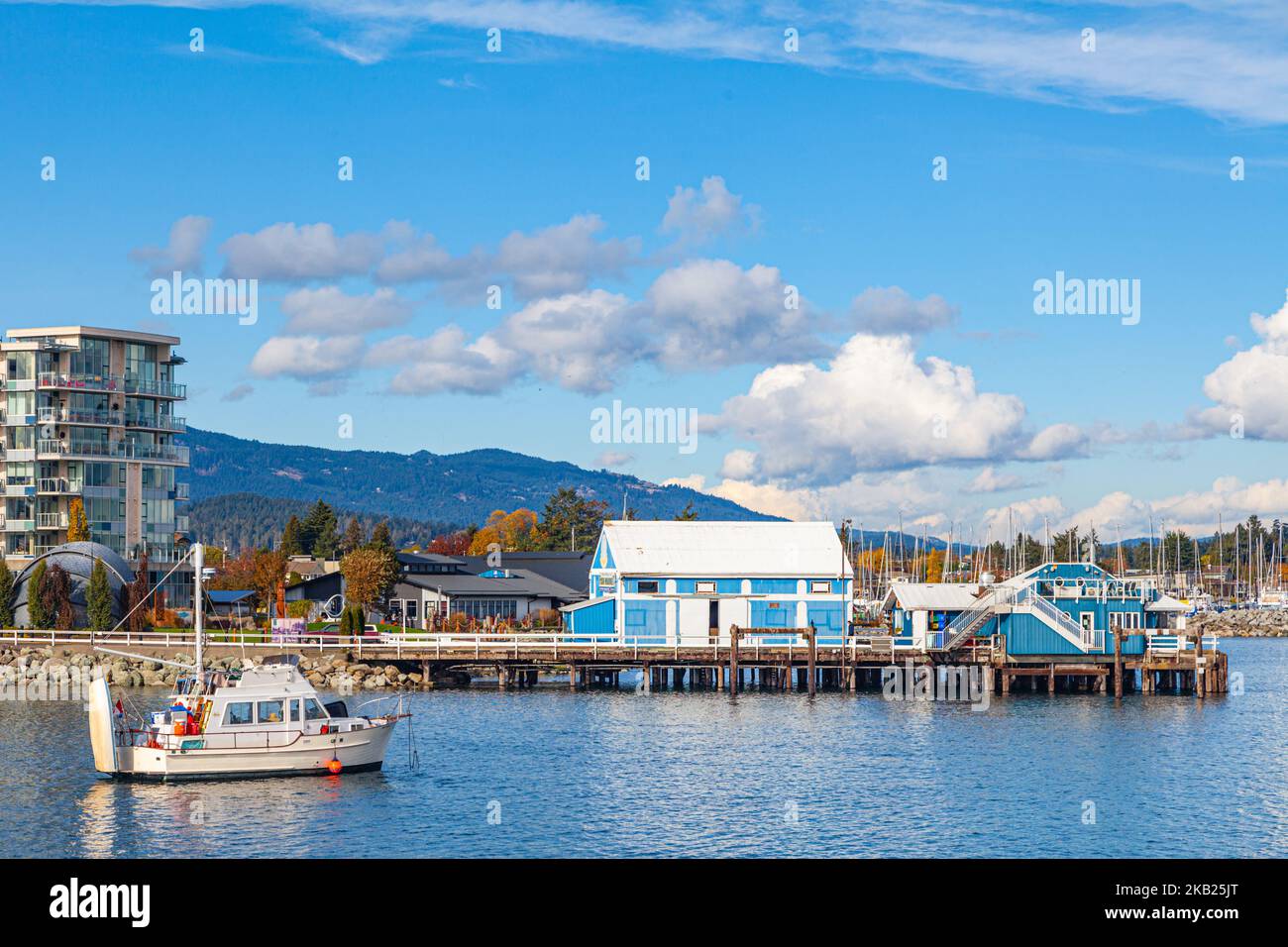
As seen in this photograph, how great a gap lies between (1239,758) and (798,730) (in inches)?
664

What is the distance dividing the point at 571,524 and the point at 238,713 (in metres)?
121

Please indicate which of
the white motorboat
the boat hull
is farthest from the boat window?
the boat hull

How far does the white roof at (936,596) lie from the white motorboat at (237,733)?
38898 mm

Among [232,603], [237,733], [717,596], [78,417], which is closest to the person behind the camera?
[237,733]

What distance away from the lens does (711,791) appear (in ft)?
143

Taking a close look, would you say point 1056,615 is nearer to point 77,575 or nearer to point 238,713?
point 238,713

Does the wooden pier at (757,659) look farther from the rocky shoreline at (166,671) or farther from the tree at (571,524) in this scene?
the tree at (571,524)

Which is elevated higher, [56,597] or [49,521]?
[49,521]

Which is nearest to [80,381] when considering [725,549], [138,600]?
[138,600]

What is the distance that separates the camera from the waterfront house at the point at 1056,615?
73.9 meters

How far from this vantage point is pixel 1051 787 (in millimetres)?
45344

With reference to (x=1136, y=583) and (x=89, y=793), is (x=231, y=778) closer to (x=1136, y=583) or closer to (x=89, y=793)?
(x=89, y=793)
